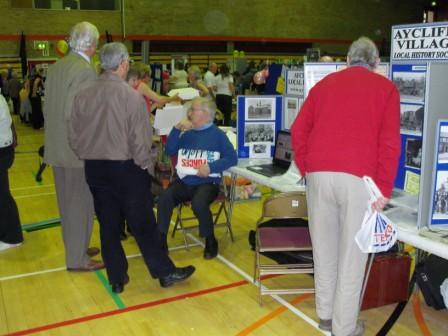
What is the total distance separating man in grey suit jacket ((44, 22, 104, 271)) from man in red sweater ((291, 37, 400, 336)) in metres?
1.58

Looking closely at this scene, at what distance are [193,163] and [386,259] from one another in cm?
163

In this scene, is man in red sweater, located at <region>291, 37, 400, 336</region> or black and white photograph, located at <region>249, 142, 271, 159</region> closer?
man in red sweater, located at <region>291, 37, 400, 336</region>

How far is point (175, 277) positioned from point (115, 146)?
1.01 metres

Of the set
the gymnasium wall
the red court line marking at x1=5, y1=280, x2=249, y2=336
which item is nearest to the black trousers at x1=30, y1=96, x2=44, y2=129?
the gymnasium wall

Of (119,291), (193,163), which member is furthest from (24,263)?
(193,163)

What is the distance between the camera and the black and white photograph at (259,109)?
13.8ft

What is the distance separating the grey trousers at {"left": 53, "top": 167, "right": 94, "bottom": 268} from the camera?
348cm

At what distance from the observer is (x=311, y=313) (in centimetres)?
303

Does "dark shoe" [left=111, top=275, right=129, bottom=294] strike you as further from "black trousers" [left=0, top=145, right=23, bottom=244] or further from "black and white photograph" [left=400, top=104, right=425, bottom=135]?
"black and white photograph" [left=400, top=104, right=425, bottom=135]

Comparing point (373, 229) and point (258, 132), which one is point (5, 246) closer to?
point (258, 132)

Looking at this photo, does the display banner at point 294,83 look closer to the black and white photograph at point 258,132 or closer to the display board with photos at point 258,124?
the display board with photos at point 258,124

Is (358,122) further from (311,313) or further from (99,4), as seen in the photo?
(99,4)

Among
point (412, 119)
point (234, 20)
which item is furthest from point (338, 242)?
point (234, 20)

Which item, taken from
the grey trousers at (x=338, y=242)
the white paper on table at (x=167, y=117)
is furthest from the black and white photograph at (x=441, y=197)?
the white paper on table at (x=167, y=117)
